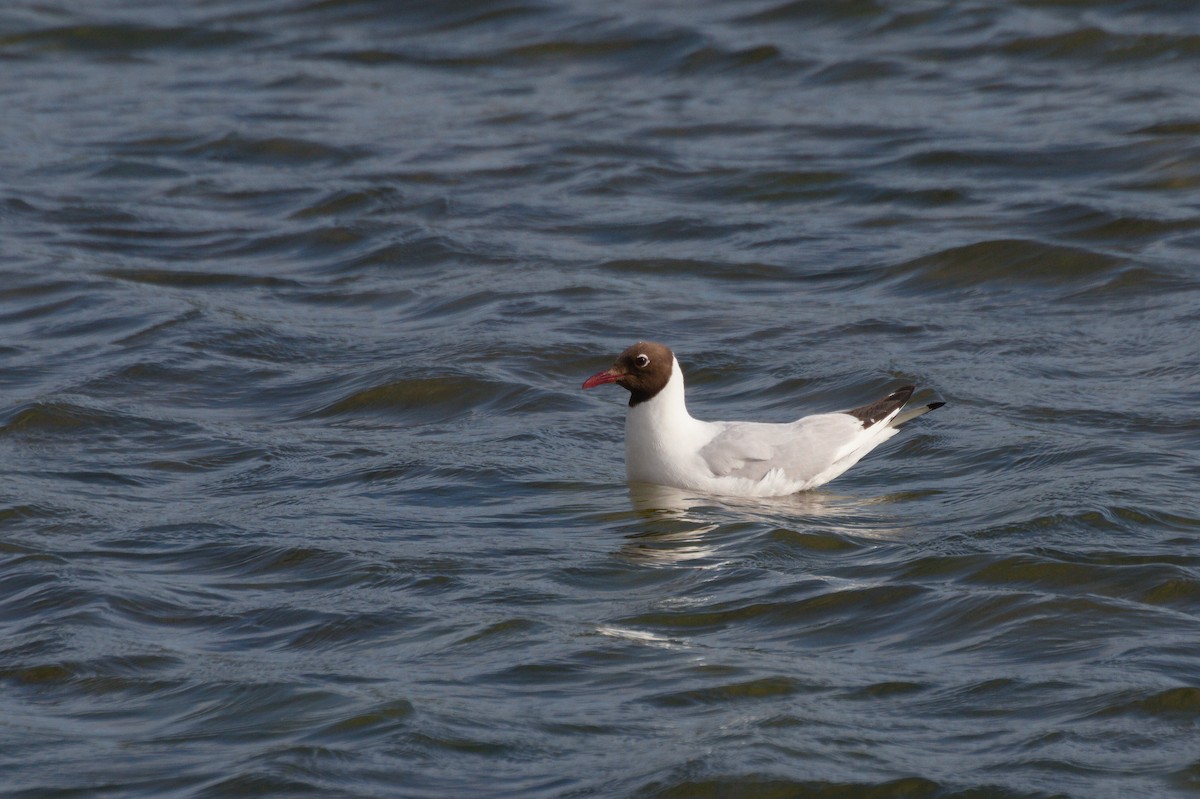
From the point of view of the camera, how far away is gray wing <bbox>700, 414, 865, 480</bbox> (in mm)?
9383

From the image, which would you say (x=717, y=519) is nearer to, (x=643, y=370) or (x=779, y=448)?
(x=779, y=448)

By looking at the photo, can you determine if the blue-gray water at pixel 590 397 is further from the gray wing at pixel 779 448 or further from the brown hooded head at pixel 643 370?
the brown hooded head at pixel 643 370

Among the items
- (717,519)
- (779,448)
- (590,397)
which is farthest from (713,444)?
(590,397)

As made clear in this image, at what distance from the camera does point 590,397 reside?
1127 centimetres

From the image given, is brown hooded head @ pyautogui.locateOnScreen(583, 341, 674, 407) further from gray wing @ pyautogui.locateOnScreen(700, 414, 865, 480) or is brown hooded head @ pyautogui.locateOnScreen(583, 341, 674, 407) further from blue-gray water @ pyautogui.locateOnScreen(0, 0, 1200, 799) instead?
blue-gray water @ pyautogui.locateOnScreen(0, 0, 1200, 799)

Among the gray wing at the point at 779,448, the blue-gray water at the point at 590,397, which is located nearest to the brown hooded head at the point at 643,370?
the gray wing at the point at 779,448

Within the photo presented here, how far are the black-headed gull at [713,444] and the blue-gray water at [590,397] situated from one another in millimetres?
146

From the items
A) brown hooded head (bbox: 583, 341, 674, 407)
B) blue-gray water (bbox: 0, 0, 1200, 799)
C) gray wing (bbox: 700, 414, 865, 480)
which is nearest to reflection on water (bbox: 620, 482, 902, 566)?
blue-gray water (bbox: 0, 0, 1200, 799)

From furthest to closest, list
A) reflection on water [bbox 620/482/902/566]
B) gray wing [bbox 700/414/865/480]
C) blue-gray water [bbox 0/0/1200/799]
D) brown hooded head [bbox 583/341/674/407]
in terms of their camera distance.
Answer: brown hooded head [bbox 583/341/674/407], gray wing [bbox 700/414/865/480], reflection on water [bbox 620/482/902/566], blue-gray water [bbox 0/0/1200/799]

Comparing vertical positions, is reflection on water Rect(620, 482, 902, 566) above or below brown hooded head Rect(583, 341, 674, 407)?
below

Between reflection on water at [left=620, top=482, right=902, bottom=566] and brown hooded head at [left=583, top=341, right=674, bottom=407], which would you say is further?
brown hooded head at [left=583, top=341, right=674, bottom=407]

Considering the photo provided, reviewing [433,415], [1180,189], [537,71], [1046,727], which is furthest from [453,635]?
[537,71]

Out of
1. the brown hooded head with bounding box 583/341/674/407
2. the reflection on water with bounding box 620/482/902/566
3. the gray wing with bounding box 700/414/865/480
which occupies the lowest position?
the reflection on water with bounding box 620/482/902/566

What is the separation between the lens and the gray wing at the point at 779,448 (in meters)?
9.38
